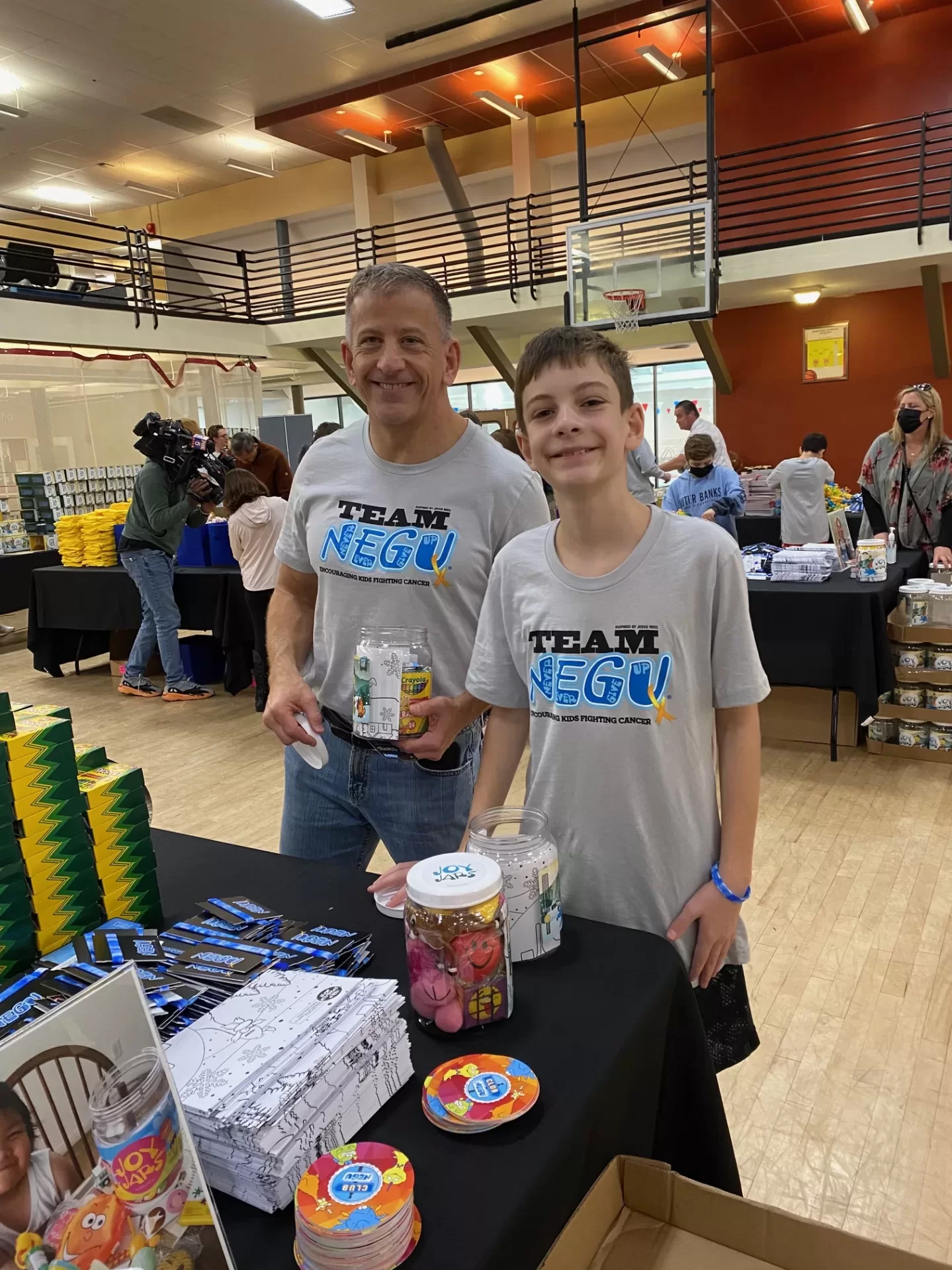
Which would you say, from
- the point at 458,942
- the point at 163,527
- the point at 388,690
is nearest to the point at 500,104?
the point at 163,527

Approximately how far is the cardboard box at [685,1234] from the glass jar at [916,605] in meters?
3.58

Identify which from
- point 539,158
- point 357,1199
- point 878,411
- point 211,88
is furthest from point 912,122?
point 357,1199

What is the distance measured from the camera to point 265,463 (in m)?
6.33

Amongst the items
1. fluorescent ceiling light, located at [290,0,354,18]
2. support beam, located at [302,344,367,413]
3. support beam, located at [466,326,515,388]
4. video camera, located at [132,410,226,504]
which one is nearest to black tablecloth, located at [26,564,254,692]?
video camera, located at [132,410,226,504]

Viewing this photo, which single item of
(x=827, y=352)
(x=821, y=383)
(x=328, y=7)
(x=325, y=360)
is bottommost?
(x=821, y=383)

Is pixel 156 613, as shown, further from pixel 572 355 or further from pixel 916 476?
pixel 572 355

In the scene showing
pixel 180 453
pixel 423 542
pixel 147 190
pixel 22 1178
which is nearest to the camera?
pixel 22 1178

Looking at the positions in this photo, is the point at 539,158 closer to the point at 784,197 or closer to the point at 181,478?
the point at 784,197

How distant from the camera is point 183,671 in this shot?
5.96 metres

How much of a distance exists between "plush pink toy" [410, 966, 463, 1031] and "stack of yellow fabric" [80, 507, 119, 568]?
19.9 feet

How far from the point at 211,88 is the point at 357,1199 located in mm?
11927

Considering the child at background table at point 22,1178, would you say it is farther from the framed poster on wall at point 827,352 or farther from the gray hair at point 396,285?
the framed poster on wall at point 827,352

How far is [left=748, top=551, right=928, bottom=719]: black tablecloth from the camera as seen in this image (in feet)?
12.6

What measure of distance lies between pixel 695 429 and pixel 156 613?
4.12 m
